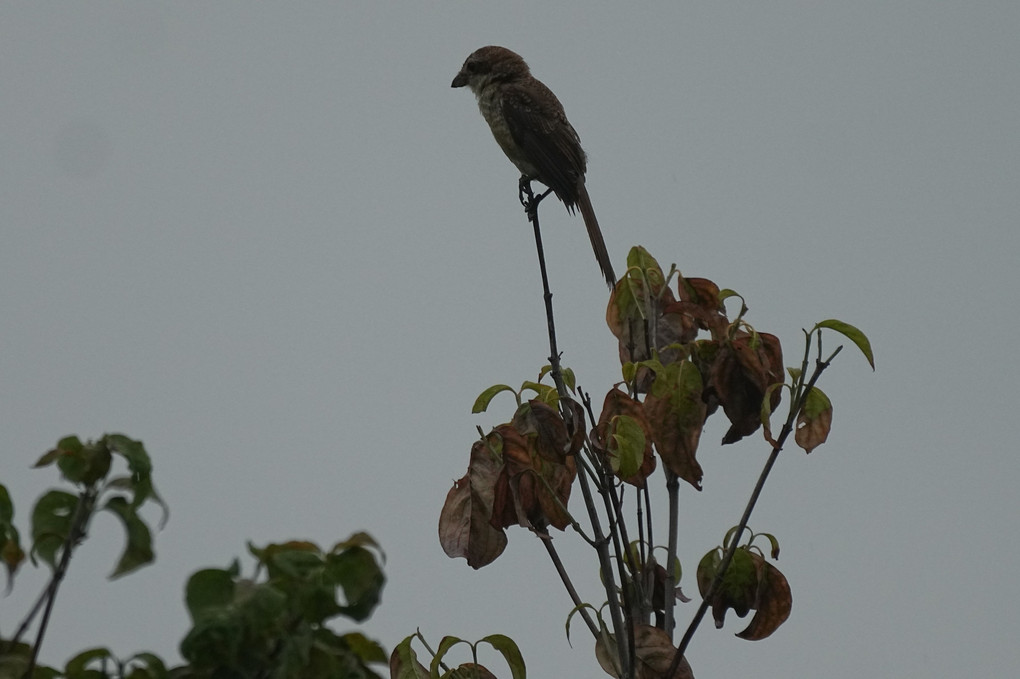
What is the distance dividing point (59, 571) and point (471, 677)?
1577mm

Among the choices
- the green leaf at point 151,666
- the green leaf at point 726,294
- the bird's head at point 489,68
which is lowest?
the green leaf at point 151,666

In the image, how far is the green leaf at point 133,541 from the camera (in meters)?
1.63

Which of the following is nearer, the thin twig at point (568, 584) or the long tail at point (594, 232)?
the thin twig at point (568, 584)

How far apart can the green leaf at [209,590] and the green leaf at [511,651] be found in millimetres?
1550

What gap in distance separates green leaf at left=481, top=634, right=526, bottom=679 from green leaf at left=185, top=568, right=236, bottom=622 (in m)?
1.55

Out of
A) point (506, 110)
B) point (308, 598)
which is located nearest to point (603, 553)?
point (308, 598)

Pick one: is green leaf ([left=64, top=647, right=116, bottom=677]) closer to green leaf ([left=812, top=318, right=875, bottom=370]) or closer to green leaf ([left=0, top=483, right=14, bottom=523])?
green leaf ([left=0, top=483, right=14, bottom=523])

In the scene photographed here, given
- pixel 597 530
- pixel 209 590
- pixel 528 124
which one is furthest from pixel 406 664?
pixel 528 124

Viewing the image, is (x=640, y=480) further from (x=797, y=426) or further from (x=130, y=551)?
(x=130, y=551)

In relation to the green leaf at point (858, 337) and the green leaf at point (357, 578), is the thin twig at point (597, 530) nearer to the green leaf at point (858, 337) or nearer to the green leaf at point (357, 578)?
the green leaf at point (858, 337)

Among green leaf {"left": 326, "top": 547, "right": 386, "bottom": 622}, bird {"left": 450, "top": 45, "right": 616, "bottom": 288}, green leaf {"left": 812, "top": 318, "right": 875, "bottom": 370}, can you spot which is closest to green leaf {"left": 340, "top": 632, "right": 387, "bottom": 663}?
green leaf {"left": 326, "top": 547, "right": 386, "bottom": 622}

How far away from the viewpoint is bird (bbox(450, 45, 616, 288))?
6.77 m

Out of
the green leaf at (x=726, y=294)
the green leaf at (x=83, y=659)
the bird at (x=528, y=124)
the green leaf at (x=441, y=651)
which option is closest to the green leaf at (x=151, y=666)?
the green leaf at (x=83, y=659)

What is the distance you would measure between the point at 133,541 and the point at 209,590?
→ 22 cm
